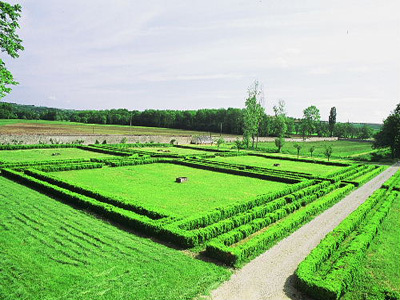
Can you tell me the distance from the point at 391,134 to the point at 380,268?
4782 cm

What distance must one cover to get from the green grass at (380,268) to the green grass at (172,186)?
7.74 m

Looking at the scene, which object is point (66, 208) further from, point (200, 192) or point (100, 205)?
point (200, 192)

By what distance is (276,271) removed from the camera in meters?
10.3

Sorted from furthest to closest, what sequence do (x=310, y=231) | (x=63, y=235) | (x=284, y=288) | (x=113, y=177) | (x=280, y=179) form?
(x=280, y=179) → (x=113, y=177) → (x=310, y=231) → (x=63, y=235) → (x=284, y=288)

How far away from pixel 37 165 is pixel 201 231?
21.9 m

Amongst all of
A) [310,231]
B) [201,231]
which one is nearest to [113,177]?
[201,231]

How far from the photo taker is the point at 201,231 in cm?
1248

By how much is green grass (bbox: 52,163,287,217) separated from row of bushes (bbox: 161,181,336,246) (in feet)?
6.47

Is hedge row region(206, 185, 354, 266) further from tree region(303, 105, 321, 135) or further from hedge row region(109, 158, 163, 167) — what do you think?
tree region(303, 105, 321, 135)

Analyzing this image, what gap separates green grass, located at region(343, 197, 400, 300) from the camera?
9227 millimetres

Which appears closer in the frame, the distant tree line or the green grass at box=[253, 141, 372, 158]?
the green grass at box=[253, 141, 372, 158]

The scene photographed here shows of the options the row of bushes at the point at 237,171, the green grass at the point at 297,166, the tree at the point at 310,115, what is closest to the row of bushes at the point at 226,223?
the row of bushes at the point at 237,171

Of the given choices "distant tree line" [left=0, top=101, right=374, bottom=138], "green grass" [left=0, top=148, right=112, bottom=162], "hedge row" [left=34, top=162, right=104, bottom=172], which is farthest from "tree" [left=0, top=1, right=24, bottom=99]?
"distant tree line" [left=0, top=101, right=374, bottom=138]

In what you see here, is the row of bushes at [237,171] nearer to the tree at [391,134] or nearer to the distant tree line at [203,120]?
the tree at [391,134]
